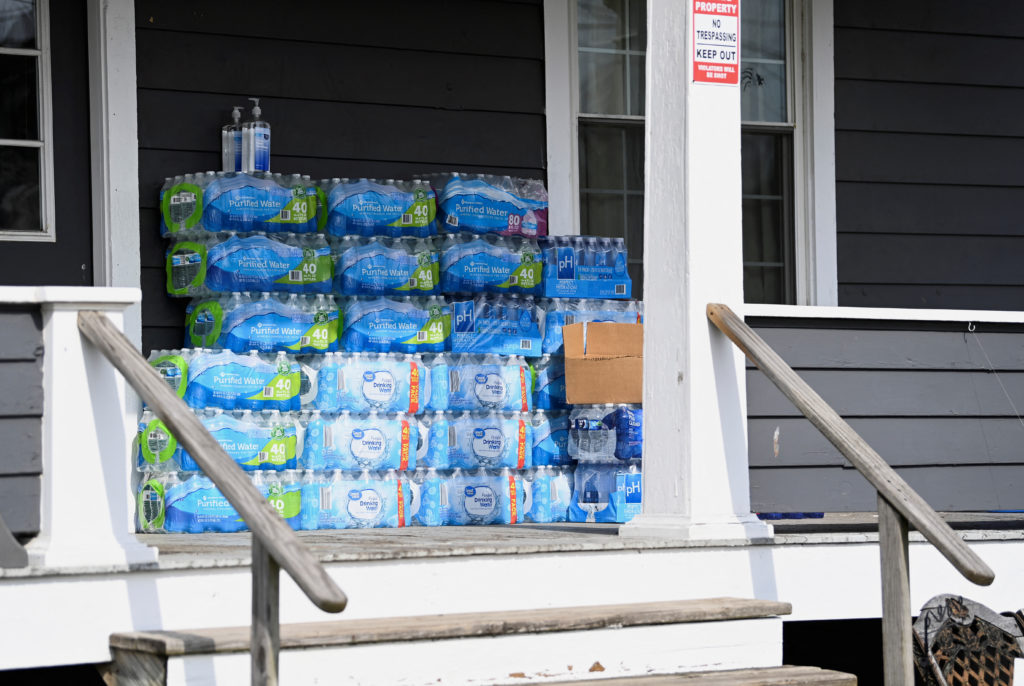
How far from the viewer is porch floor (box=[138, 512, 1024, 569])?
4426 millimetres

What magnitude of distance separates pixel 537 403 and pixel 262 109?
1913mm

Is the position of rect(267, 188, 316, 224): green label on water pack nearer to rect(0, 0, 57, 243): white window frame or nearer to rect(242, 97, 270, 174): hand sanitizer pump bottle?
rect(242, 97, 270, 174): hand sanitizer pump bottle

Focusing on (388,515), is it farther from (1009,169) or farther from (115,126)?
(1009,169)

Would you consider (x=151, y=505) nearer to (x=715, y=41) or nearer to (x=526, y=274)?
(x=526, y=274)

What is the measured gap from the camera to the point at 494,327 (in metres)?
6.57

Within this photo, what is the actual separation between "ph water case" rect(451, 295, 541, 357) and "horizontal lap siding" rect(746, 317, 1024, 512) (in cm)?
145

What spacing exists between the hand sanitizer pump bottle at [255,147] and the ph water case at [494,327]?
3.47 ft

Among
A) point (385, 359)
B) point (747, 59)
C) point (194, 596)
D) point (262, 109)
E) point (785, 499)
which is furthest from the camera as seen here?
Result: point (747, 59)

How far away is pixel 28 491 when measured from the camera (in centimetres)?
421

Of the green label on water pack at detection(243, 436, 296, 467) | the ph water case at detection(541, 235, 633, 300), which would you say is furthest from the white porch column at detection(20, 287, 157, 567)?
the ph water case at detection(541, 235, 633, 300)

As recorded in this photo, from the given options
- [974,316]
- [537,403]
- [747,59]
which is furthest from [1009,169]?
[537,403]

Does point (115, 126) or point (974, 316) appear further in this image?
point (115, 126)

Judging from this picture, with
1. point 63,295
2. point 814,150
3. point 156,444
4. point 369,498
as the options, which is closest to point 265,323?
point 156,444

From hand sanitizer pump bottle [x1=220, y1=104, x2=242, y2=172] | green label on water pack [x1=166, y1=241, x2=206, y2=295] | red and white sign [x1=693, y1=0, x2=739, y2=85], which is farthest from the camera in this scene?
hand sanitizer pump bottle [x1=220, y1=104, x2=242, y2=172]
